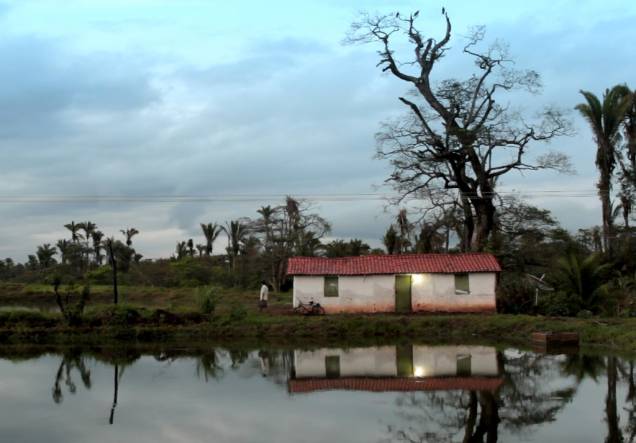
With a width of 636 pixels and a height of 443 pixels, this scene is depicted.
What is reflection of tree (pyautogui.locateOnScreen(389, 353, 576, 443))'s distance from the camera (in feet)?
33.0

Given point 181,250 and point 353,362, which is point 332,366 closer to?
point 353,362

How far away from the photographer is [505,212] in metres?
30.3

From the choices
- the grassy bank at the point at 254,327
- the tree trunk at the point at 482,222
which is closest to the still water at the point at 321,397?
the grassy bank at the point at 254,327

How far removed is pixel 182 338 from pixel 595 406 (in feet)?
48.5

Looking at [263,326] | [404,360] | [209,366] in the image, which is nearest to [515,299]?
[263,326]

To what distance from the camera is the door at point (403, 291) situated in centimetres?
2620

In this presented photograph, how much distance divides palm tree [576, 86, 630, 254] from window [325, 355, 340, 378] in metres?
19.7

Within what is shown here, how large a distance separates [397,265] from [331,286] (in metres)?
2.84

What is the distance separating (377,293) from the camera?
26.3 m

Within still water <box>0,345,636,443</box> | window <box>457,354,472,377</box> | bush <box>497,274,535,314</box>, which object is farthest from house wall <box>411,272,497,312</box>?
window <box>457,354,472,377</box>

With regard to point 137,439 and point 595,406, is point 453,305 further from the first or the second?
point 137,439

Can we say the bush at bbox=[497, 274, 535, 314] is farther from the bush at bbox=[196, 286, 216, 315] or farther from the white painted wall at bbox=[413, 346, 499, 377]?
the bush at bbox=[196, 286, 216, 315]

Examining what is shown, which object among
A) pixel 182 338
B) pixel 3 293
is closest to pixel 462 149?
pixel 182 338

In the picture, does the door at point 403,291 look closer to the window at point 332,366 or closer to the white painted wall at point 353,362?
the white painted wall at point 353,362
